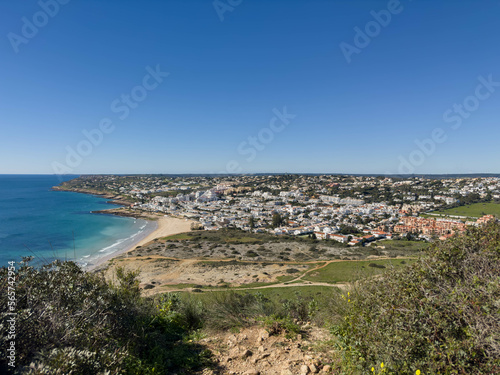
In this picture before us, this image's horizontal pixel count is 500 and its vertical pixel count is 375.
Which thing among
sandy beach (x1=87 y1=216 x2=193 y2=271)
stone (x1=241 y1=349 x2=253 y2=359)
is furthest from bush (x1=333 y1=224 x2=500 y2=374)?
sandy beach (x1=87 y1=216 x2=193 y2=271)

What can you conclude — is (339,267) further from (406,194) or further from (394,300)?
(406,194)

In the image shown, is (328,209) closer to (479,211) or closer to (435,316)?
(479,211)

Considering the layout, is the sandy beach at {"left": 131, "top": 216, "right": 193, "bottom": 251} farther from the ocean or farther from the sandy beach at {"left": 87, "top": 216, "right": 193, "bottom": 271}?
the ocean

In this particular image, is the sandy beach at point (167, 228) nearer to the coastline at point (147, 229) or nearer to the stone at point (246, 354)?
the coastline at point (147, 229)

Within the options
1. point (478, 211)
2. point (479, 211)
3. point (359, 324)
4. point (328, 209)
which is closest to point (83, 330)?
point (359, 324)

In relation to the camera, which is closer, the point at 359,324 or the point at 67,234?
the point at 359,324

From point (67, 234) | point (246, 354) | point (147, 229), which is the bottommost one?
point (147, 229)

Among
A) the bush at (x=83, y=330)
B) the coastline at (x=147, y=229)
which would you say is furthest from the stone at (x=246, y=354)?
the coastline at (x=147, y=229)
